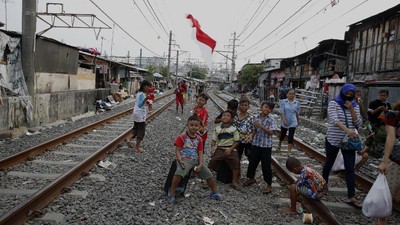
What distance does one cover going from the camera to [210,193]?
519cm

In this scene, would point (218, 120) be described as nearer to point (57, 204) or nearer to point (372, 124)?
point (57, 204)

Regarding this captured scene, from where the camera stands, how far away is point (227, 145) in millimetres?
5469

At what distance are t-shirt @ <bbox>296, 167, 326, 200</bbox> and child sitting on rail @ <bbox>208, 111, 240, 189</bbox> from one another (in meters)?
1.29

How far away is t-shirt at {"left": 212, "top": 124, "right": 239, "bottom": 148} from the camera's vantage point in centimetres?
543

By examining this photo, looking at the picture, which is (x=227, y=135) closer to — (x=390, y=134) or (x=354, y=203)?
(x=354, y=203)

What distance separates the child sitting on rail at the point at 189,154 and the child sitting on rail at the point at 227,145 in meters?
0.71

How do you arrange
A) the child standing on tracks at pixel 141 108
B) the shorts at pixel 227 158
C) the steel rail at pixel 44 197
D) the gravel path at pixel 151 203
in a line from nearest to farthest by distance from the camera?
the steel rail at pixel 44 197
the gravel path at pixel 151 203
the shorts at pixel 227 158
the child standing on tracks at pixel 141 108

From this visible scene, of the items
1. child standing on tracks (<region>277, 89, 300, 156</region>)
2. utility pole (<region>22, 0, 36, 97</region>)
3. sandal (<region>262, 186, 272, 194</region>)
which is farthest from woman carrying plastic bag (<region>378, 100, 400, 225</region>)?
utility pole (<region>22, 0, 36, 97</region>)

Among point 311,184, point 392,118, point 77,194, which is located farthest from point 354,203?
point 77,194

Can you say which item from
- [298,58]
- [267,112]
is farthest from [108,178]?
[298,58]

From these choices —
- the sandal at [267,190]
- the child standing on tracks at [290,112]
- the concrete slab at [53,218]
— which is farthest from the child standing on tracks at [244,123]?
the concrete slab at [53,218]

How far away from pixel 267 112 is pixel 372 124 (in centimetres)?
364

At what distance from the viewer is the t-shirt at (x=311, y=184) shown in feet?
14.5

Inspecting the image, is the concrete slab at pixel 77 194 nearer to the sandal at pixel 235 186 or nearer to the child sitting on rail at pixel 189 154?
the child sitting on rail at pixel 189 154
